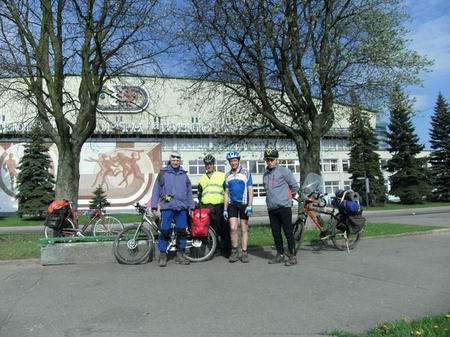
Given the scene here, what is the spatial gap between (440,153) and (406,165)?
5.10 meters

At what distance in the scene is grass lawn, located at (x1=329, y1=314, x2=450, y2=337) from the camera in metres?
4.52

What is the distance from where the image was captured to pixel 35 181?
147ft

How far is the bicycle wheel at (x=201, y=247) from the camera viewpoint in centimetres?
937

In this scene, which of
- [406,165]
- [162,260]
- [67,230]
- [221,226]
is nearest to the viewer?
[162,260]

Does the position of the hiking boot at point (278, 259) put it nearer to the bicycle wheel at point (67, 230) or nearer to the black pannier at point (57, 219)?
the black pannier at point (57, 219)

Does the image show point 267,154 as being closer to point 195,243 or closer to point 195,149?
point 195,243

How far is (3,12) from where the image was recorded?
1361 centimetres

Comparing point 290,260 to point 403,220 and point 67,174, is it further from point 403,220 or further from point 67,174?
point 403,220

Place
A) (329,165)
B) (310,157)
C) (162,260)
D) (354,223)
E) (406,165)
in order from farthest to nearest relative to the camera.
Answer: (329,165)
(406,165)
(310,157)
(354,223)
(162,260)

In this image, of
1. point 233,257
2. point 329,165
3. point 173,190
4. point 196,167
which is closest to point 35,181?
point 196,167

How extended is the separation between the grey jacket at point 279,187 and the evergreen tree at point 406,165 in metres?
51.0

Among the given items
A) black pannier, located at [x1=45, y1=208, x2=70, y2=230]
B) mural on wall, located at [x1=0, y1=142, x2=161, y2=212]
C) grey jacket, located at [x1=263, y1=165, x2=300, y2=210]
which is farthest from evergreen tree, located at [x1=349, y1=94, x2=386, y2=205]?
grey jacket, located at [x1=263, y1=165, x2=300, y2=210]

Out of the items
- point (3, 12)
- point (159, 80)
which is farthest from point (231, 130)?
point (3, 12)

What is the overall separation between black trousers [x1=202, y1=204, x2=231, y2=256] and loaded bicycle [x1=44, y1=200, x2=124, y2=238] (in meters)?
3.01
